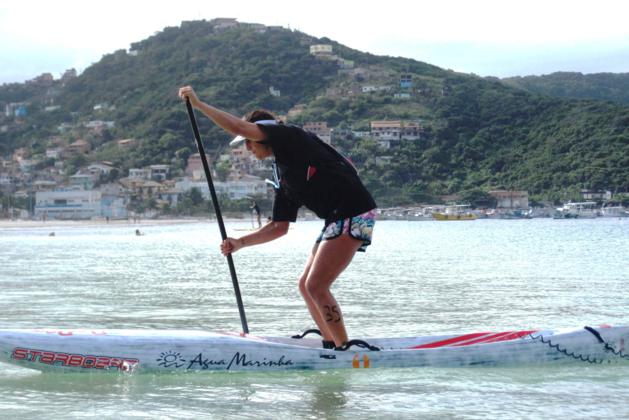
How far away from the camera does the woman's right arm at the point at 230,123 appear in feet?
22.6

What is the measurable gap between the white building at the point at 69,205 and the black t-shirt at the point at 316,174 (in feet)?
464

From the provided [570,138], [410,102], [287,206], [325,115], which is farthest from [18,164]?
[287,206]

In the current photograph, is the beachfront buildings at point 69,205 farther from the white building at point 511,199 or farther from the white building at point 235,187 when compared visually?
the white building at point 511,199

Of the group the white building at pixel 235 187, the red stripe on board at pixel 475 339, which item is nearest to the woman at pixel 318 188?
the red stripe on board at pixel 475 339

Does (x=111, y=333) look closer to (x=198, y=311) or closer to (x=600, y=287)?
(x=198, y=311)

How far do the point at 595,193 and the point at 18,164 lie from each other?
10302 cm

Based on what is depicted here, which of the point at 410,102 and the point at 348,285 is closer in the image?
the point at 348,285

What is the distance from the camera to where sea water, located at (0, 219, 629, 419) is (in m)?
7.06

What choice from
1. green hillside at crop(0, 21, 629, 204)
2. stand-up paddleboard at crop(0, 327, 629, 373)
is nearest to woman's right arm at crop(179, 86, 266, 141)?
stand-up paddleboard at crop(0, 327, 629, 373)

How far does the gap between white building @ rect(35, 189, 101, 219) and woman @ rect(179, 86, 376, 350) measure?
141128 mm

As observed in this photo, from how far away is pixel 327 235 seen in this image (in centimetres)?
750

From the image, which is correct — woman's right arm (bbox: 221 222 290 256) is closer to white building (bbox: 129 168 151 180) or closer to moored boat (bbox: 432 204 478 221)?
moored boat (bbox: 432 204 478 221)

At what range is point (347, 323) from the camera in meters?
12.3

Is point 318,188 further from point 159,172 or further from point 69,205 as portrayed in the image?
point 159,172
